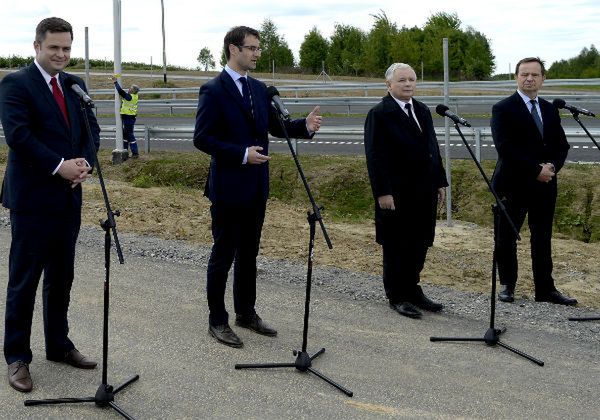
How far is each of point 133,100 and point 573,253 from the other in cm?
1057

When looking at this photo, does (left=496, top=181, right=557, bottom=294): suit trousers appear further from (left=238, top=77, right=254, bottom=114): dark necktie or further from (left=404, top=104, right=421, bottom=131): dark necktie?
(left=238, top=77, right=254, bottom=114): dark necktie

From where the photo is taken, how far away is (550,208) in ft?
24.1

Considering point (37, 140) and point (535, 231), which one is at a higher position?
point (37, 140)

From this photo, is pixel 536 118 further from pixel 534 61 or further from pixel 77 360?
pixel 77 360

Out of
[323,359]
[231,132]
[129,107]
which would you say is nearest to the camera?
[323,359]

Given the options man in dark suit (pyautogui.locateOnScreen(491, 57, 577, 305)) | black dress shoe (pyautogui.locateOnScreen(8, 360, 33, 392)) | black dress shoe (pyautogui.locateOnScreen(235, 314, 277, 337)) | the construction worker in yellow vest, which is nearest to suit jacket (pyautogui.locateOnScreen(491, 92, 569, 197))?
man in dark suit (pyautogui.locateOnScreen(491, 57, 577, 305))

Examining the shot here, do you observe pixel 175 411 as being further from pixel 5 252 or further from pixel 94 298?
pixel 5 252

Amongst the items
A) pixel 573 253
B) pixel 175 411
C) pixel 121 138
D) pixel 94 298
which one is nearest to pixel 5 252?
pixel 94 298

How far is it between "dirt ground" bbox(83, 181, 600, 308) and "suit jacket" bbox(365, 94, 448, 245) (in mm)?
1751

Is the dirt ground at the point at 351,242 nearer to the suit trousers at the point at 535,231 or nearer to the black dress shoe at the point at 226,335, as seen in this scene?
the suit trousers at the point at 535,231

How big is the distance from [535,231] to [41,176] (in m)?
4.40

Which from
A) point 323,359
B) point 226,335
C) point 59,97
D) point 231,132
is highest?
point 59,97

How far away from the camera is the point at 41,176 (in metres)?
4.93

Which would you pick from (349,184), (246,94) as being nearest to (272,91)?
(246,94)
